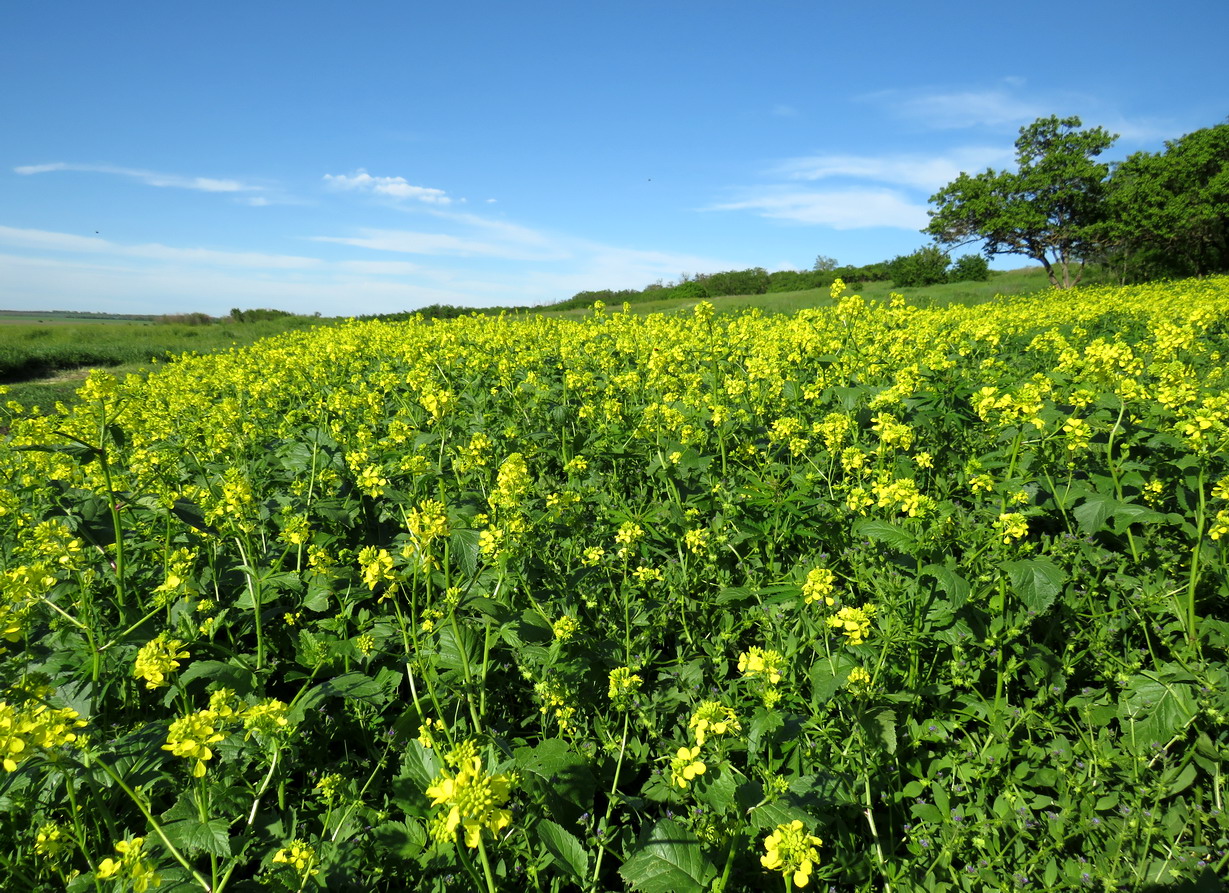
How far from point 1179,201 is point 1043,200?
6.48m

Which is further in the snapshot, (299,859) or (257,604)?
(257,604)

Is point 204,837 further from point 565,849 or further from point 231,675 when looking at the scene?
point 565,849

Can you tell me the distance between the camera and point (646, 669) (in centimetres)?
A: 301

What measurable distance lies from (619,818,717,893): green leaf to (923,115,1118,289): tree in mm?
44605

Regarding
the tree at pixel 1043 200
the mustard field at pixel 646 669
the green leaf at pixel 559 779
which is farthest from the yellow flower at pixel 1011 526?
the tree at pixel 1043 200

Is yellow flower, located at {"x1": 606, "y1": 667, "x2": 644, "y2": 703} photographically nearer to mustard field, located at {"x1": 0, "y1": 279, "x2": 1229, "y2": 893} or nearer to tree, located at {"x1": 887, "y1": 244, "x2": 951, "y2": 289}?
mustard field, located at {"x1": 0, "y1": 279, "x2": 1229, "y2": 893}

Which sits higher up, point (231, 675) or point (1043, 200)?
point (1043, 200)

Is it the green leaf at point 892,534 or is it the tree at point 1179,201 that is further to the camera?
the tree at point 1179,201

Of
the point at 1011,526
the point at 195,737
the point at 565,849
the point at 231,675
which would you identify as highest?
the point at 1011,526

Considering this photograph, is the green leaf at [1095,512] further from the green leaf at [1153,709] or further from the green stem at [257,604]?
the green stem at [257,604]

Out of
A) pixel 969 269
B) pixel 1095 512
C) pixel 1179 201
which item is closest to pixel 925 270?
pixel 969 269

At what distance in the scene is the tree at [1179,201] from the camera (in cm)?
3281

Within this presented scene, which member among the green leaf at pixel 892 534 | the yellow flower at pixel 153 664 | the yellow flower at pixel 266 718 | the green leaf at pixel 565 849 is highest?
the green leaf at pixel 892 534

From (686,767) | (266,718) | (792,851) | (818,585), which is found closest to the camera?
(792,851)
